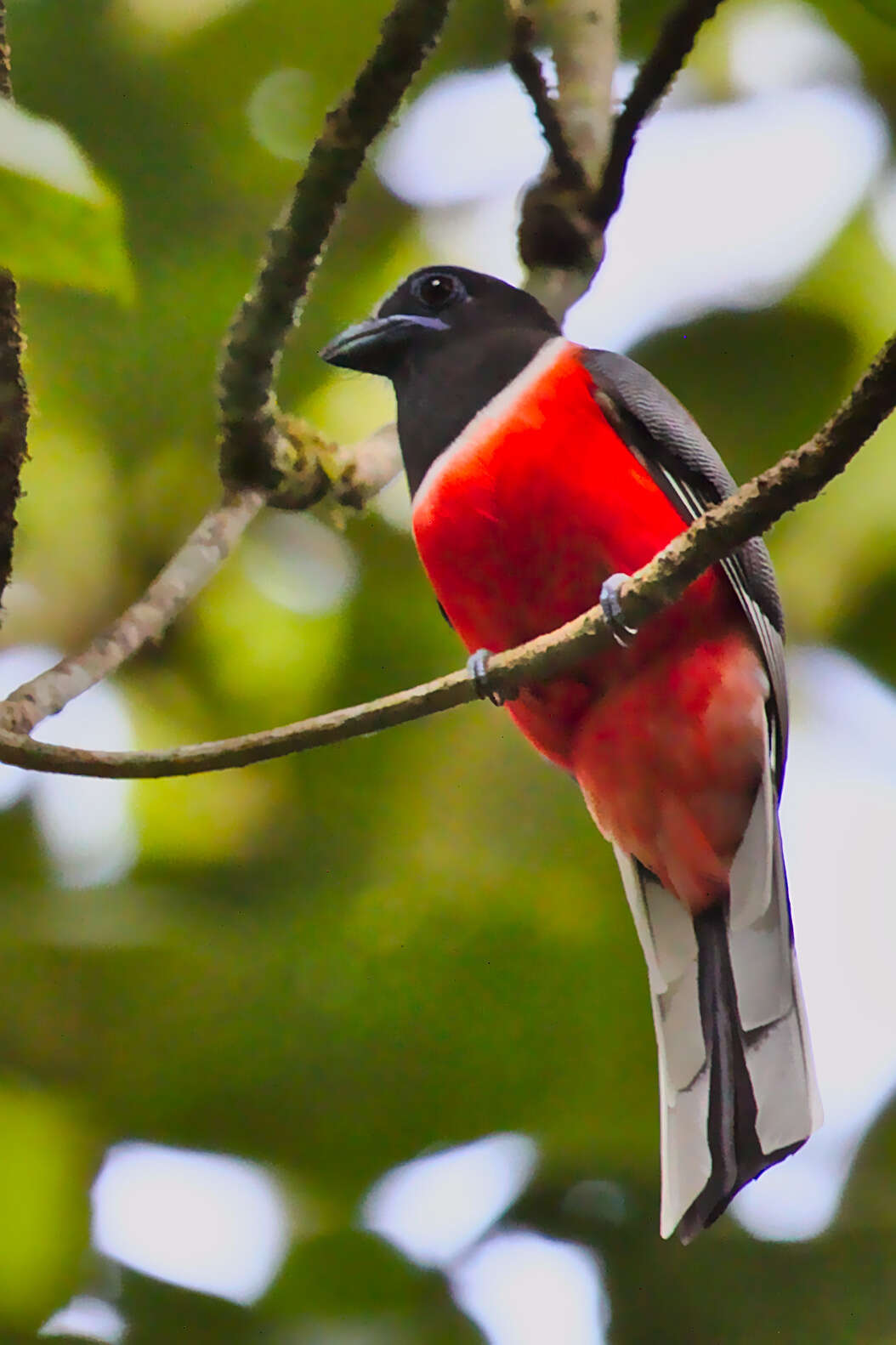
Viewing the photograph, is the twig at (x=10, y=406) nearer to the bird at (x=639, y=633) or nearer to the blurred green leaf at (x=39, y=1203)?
the bird at (x=639, y=633)

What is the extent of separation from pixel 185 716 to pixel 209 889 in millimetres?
347

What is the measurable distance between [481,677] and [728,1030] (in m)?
0.61

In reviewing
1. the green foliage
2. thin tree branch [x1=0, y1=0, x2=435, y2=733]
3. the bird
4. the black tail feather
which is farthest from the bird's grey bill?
the black tail feather

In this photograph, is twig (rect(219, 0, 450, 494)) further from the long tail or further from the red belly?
the long tail

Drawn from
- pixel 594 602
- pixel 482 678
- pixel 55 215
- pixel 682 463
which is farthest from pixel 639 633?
pixel 55 215

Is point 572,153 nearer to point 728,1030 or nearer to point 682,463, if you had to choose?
point 682,463

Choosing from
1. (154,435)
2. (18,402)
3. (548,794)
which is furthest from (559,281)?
(18,402)

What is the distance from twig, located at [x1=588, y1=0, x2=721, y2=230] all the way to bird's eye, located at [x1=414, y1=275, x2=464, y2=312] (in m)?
0.28

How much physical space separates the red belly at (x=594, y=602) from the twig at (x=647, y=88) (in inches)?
14.8

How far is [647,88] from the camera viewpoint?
6.61ft

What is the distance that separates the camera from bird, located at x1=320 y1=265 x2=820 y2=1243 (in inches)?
70.6

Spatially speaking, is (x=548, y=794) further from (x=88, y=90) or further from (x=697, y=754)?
(x=88, y=90)

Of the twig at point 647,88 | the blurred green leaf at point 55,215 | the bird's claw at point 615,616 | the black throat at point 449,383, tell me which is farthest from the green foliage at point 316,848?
the blurred green leaf at point 55,215

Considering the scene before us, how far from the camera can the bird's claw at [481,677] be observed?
1436 millimetres
